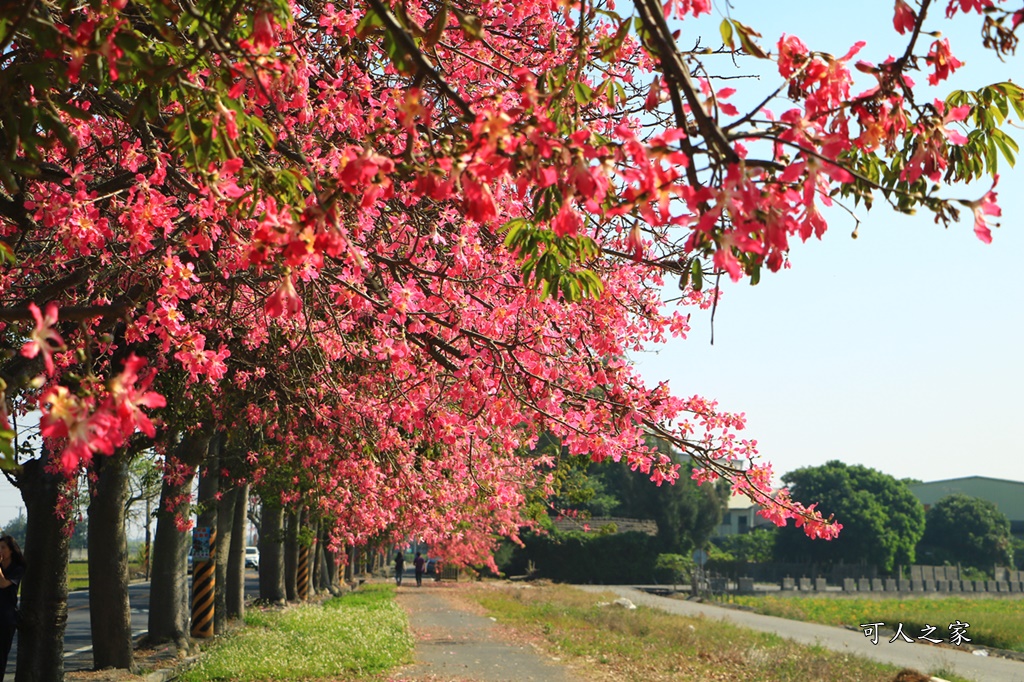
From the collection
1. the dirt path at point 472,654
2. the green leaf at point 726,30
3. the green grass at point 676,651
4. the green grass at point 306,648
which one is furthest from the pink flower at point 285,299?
the green grass at point 676,651

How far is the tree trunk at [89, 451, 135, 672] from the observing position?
12.3 metres

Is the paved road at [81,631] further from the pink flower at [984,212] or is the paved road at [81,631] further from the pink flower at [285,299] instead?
the pink flower at [984,212]

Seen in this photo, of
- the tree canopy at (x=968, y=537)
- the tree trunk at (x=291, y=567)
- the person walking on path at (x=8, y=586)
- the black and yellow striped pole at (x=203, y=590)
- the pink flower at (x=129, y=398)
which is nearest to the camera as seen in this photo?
the pink flower at (x=129, y=398)

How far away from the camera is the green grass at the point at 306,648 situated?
1237 centimetres

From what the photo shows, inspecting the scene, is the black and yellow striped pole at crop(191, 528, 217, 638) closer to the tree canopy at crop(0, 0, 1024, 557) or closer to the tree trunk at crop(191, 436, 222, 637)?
the tree trunk at crop(191, 436, 222, 637)

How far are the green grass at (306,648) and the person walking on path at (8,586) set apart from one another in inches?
87.6

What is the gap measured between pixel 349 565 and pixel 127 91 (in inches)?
1854

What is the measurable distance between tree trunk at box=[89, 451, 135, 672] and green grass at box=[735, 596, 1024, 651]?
1824 centimetres

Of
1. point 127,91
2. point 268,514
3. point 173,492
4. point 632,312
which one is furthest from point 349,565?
point 127,91

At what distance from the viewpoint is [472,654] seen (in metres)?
16.9

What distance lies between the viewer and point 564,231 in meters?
3.25

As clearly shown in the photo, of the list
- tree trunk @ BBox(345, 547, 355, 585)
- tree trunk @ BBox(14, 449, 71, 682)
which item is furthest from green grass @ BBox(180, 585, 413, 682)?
tree trunk @ BBox(345, 547, 355, 585)

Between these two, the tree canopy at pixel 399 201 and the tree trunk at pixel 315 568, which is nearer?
the tree canopy at pixel 399 201

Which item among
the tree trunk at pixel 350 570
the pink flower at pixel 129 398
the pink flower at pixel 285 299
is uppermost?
the pink flower at pixel 285 299
